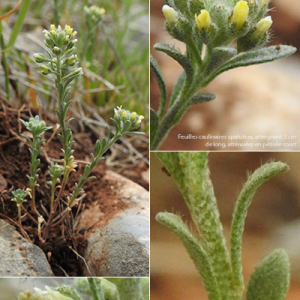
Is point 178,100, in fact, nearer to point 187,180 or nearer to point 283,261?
point 187,180

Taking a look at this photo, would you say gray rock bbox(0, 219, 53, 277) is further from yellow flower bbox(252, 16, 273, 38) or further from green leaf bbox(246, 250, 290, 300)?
yellow flower bbox(252, 16, 273, 38)

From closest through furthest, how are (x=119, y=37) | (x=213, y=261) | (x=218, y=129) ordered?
1. (x=213, y=261)
2. (x=218, y=129)
3. (x=119, y=37)

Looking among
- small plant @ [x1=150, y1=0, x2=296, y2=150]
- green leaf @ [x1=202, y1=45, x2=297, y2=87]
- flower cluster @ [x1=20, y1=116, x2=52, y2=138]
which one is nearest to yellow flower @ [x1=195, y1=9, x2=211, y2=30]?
small plant @ [x1=150, y1=0, x2=296, y2=150]

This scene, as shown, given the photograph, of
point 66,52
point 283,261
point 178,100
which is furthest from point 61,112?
point 283,261

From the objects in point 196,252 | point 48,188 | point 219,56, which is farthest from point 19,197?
point 219,56

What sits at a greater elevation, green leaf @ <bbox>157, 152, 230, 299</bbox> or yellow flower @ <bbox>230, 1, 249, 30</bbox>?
yellow flower @ <bbox>230, 1, 249, 30</bbox>

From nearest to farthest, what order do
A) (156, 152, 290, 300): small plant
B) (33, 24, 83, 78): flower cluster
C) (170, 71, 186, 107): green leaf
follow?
(33, 24, 83, 78): flower cluster → (156, 152, 290, 300): small plant → (170, 71, 186, 107): green leaf
